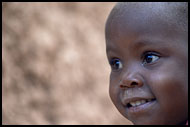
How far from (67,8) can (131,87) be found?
2.95m

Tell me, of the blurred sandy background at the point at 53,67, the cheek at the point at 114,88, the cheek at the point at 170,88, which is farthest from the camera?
the blurred sandy background at the point at 53,67

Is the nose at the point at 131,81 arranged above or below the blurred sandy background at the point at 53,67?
below

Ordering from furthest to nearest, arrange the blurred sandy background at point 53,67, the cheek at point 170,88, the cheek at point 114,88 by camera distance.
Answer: the blurred sandy background at point 53,67
the cheek at point 114,88
the cheek at point 170,88

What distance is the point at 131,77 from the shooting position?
174 cm

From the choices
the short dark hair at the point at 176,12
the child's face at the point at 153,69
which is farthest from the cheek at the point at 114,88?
the short dark hair at the point at 176,12

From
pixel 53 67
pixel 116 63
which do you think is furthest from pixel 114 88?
pixel 53 67

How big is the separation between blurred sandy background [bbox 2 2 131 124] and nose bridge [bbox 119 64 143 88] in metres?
2.41

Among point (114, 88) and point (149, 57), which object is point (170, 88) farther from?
point (114, 88)

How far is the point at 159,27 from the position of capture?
1771 mm

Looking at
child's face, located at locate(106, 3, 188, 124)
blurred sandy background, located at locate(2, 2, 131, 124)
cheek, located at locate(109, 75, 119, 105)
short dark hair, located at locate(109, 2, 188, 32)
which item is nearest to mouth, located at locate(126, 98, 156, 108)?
child's face, located at locate(106, 3, 188, 124)

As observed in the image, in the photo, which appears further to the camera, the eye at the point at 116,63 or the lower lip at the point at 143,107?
the eye at the point at 116,63

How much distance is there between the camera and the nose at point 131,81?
5.65 ft

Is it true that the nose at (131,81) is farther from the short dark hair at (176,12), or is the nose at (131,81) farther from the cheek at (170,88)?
the short dark hair at (176,12)

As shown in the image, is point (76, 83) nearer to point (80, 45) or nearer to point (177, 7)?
point (80, 45)
